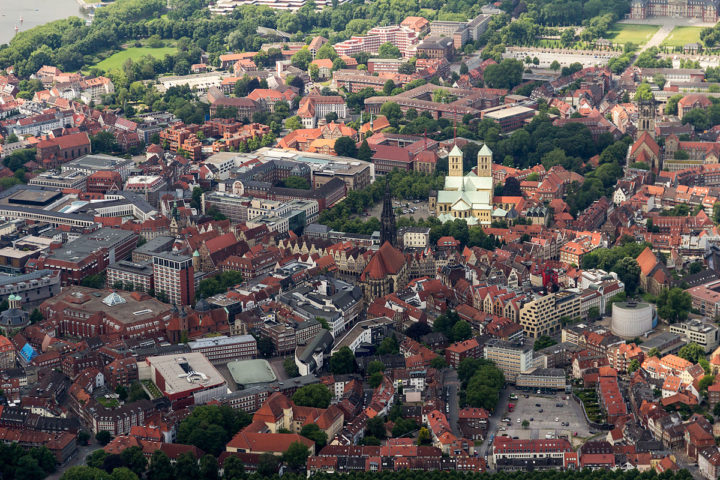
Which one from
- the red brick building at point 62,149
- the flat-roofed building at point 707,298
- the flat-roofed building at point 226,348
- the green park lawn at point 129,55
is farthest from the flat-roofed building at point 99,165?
the flat-roofed building at point 707,298

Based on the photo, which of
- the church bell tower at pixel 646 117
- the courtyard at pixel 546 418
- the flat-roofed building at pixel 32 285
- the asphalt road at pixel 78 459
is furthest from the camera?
the church bell tower at pixel 646 117

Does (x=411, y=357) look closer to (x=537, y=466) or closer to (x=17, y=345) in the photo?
(x=537, y=466)

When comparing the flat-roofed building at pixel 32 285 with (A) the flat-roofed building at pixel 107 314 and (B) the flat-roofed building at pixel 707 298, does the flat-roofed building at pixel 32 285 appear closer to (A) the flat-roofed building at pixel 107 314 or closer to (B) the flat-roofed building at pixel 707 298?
(A) the flat-roofed building at pixel 107 314

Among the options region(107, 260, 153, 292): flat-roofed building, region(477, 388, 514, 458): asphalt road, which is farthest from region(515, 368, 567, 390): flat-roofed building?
region(107, 260, 153, 292): flat-roofed building

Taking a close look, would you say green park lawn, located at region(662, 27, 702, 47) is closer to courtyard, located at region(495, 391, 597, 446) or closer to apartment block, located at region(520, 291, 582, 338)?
apartment block, located at region(520, 291, 582, 338)

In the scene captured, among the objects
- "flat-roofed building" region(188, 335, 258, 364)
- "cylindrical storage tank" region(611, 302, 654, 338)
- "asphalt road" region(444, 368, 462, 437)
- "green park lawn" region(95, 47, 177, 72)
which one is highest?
"green park lawn" region(95, 47, 177, 72)

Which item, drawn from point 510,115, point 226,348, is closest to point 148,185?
point 226,348
